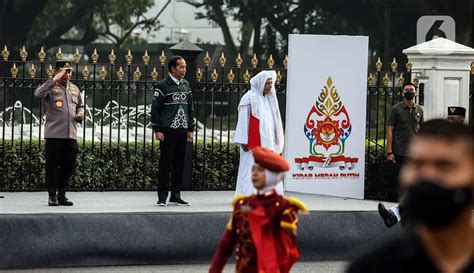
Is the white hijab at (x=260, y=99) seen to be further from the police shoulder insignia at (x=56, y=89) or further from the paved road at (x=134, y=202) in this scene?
the police shoulder insignia at (x=56, y=89)

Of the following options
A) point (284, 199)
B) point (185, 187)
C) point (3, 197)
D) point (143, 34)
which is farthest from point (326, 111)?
point (143, 34)

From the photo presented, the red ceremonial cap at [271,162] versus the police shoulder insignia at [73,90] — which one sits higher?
the police shoulder insignia at [73,90]

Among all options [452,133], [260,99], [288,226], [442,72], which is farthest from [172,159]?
[452,133]

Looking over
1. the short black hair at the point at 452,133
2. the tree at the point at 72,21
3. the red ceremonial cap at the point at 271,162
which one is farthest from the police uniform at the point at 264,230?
the tree at the point at 72,21

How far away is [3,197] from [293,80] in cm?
350

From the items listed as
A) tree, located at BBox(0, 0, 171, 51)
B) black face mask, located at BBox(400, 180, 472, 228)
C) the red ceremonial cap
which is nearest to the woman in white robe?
the red ceremonial cap

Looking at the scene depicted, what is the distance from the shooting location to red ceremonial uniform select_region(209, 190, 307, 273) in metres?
7.03

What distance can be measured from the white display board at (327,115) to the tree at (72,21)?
10.8 metres

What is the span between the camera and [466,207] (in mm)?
3082

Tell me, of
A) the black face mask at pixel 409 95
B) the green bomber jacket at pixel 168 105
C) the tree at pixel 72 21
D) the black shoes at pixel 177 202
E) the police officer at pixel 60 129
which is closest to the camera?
the police officer at pixel 60 129

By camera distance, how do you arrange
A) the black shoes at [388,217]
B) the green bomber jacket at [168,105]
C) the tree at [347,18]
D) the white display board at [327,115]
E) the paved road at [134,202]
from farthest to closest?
the tree at [347,18] < the white display board at [327,115] < the green bomber jacket at [168,105] < the paved road at [134,202] < the black shoes at [388,217]

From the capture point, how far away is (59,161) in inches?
505

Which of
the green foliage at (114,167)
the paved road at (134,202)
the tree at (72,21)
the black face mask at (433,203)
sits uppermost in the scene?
the tree at (72,21)

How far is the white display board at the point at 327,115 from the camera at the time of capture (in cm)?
1472
